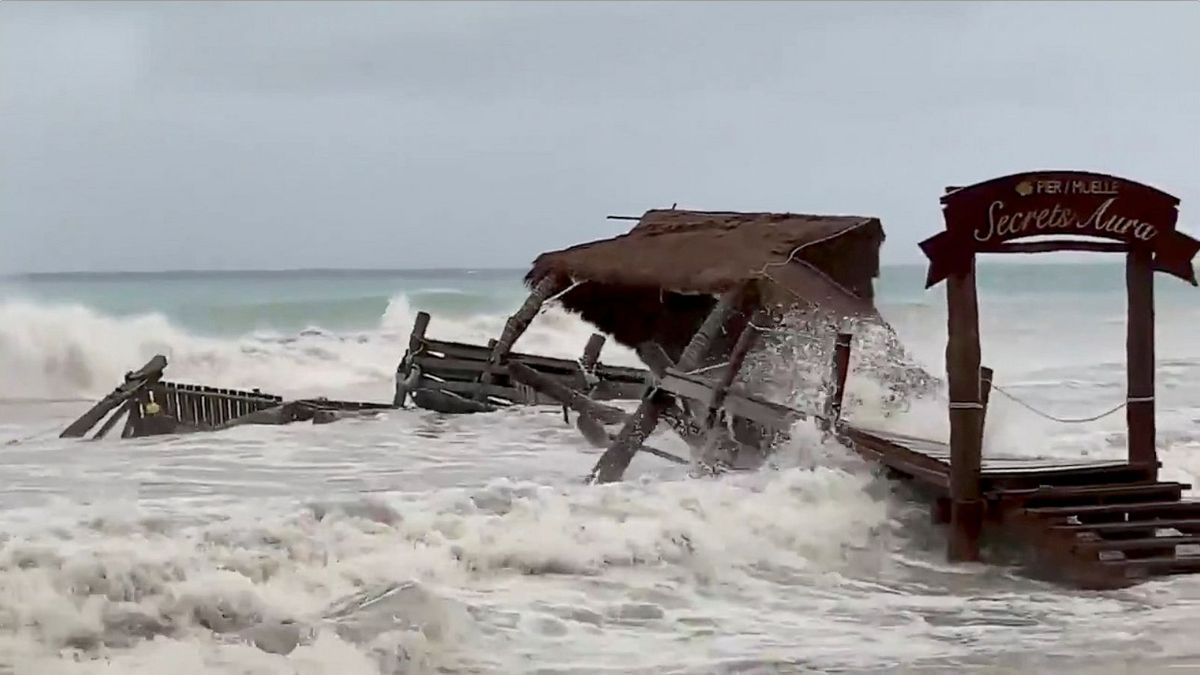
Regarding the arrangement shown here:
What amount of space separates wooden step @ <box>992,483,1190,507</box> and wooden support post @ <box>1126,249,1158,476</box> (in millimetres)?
222

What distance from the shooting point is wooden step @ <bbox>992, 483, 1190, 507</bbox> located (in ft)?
19.1

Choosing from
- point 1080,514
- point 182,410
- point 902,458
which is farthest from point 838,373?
point 182,410

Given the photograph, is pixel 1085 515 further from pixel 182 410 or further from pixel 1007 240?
pixel 182 410

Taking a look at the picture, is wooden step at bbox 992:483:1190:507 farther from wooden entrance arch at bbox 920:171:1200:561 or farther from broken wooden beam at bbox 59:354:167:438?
broken wooden beam at bbox 59:354:167:438

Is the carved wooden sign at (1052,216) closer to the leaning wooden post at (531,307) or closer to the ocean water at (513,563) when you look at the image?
the ocean water at (513,563)

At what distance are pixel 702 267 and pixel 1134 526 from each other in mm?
2953

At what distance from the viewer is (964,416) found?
19.1 feet

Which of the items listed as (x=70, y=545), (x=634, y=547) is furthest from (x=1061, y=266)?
(x=70, y=545)

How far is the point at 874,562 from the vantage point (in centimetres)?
598

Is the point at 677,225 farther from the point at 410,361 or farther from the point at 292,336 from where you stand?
the point at 292,336

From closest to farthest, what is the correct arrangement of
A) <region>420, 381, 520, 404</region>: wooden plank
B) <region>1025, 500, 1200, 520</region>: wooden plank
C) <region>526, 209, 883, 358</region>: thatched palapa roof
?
1. <region>1025, 500, 1200, 520</region>: wooden plank
2. <region>526, 209, 883, 358</region>: thatched palapa roof
3. <region>420, 381, 520, 404</region>: wooden plank

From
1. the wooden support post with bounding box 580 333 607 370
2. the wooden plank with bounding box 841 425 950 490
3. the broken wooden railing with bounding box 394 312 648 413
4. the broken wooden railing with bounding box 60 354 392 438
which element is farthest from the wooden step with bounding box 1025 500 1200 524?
the broken wooden railing with bounding box 60 354 392 438

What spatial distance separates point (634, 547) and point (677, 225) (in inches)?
131

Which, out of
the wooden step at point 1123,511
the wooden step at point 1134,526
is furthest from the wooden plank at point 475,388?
the wooden step at point 1134,526
